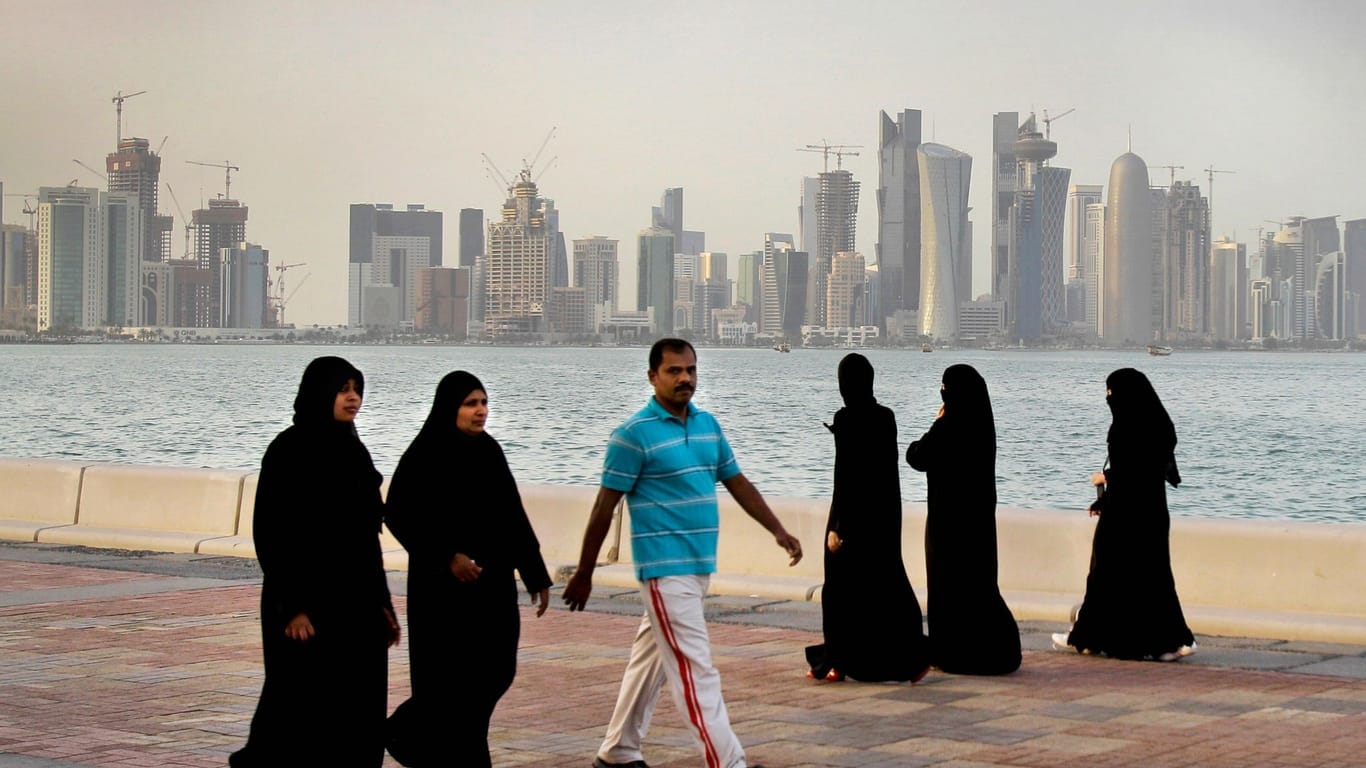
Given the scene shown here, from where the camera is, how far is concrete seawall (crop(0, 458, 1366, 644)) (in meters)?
10.6

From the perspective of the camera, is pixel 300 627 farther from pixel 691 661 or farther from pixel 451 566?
pixel 691 661

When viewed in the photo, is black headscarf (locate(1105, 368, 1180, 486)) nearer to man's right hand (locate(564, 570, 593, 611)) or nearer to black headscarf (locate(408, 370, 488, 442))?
man's right hand (locate(564, 570, 593, 611))

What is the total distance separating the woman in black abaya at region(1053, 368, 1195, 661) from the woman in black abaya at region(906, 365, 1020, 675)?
67 cm

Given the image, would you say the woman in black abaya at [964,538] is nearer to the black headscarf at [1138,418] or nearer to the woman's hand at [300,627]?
the black headscarf at [1138,418]

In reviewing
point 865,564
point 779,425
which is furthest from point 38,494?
point 779,425

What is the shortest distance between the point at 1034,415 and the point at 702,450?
8151 cm

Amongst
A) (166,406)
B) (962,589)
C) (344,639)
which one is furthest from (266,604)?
(166,406)

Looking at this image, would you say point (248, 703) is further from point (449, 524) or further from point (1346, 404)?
point (1346, 404)

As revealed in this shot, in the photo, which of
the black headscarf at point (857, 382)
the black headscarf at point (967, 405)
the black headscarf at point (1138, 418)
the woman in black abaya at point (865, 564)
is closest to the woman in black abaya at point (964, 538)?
the black headscarf at point (967, 405)

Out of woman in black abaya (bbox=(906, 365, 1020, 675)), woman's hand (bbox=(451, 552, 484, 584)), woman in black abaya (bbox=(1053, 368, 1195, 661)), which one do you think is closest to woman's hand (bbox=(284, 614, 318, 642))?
woman's hand (bbox=(451, 552, 484, 584))

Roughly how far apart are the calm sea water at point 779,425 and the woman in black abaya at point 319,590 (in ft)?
1.43

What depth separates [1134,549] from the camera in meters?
9.84

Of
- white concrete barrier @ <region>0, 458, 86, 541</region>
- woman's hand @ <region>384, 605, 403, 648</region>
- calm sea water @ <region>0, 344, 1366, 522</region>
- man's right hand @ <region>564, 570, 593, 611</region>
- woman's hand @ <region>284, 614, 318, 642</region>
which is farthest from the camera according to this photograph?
calm sea water @ <region>0, 344, 1366, 522</region>

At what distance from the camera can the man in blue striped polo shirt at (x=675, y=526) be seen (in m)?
6.49
